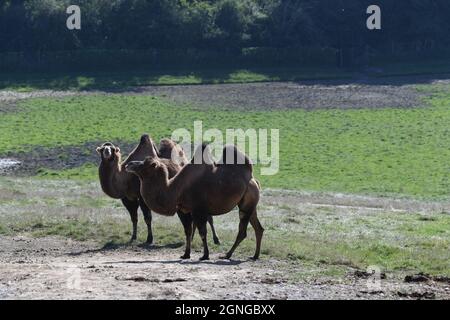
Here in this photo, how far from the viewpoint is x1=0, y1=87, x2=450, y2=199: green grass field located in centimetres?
4219

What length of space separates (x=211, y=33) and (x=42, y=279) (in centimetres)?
6208

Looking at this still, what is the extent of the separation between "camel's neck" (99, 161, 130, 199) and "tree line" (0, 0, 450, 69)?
5092 centimetres

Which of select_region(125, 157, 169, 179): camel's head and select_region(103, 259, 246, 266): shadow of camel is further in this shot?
select_region(125, 157, 169, 179): camel's head

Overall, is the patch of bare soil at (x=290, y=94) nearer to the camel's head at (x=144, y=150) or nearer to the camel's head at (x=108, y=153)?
the camel's head at (x=108, y=153)

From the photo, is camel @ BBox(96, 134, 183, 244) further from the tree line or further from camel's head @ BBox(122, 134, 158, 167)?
the tree line

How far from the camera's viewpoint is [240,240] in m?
19.8

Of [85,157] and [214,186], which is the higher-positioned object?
[214,186]

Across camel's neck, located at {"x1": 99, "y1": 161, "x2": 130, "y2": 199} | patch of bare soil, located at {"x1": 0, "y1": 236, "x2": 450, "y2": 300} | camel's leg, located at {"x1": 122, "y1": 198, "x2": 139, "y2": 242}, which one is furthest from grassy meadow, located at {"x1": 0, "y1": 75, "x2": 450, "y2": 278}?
patch of bare soil, located at {"x1": 0, "y1": 236, "x2": 450, "y2": 300}

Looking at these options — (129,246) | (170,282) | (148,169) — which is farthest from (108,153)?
(170,282)

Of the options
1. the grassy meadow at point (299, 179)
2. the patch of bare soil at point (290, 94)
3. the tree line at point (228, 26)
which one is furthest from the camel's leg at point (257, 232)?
the tree line at point (228, 26)

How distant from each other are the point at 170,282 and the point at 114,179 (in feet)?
25.1

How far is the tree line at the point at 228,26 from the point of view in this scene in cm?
7438

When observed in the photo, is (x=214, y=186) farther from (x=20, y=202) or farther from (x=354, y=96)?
(x=354, y=96)
